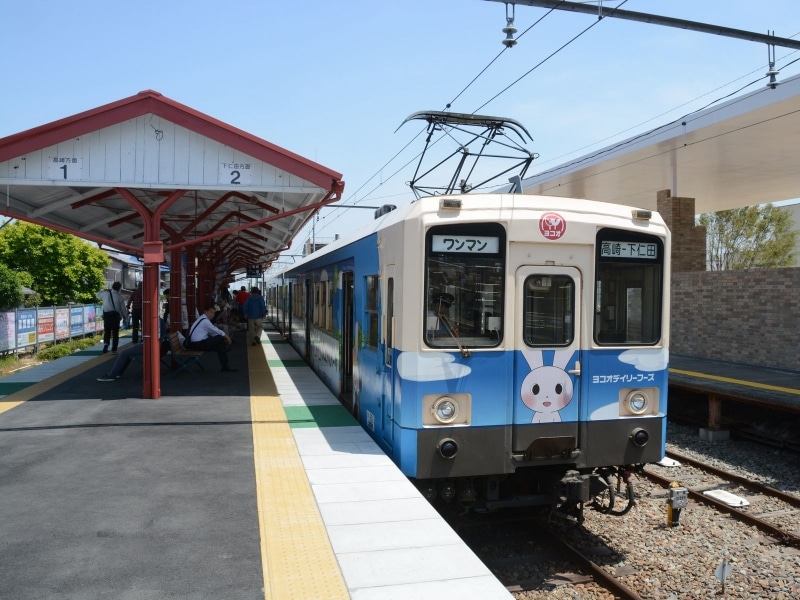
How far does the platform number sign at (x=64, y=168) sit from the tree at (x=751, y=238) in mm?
29968

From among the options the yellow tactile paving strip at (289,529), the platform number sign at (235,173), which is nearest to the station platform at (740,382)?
the yellow tactile paving strip at (289,529)

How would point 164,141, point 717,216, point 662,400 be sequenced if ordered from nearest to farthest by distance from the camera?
point 662,400, point 164,141, point 717,216

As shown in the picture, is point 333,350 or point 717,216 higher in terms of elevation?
point 717,216

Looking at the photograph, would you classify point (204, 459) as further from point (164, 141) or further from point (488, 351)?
point (164, 141)

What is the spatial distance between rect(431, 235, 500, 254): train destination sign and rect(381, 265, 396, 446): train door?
54 centimetres

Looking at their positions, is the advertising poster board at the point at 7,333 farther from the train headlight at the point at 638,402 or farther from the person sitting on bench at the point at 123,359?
the train headlight at the point at 638,402

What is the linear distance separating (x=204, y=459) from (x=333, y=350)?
11.4ft

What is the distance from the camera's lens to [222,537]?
4535 mm

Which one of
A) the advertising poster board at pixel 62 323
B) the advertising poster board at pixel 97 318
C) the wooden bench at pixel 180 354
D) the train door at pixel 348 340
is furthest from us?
the advertising poster board at pixel 97 318

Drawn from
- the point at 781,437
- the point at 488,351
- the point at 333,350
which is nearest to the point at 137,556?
the point at 488,351

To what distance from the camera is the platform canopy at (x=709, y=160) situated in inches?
497

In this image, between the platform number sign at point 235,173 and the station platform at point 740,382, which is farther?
the station platform at point 740,382

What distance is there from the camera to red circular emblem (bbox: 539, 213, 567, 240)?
18.3ft

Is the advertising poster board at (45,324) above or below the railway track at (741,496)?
above
